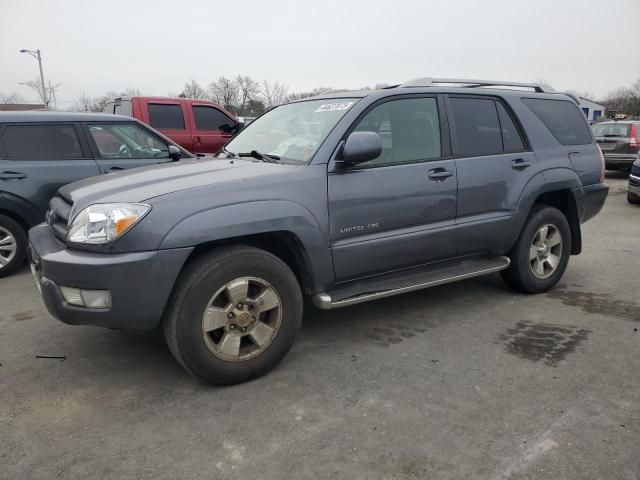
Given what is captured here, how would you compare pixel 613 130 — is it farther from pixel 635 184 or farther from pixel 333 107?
pixel 333 107

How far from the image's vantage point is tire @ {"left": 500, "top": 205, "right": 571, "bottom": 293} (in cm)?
448

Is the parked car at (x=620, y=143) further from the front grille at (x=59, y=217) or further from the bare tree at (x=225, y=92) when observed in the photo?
the bare tree at (x=225, y=92)

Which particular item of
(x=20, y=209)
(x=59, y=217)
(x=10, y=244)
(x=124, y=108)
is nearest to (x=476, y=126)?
(x=59, y=217)

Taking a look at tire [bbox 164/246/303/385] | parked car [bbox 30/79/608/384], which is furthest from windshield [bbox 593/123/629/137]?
tire [bbox 164/246/303/385]

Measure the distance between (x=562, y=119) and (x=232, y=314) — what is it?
12.0 feet

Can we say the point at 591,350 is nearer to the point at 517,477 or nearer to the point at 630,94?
Answer: the point at 517,477

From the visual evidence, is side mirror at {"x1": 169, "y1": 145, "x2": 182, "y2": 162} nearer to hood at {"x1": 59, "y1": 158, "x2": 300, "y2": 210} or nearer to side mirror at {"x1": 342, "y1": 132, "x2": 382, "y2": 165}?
hood at {"x1": 59, "y1": 158, "x2": 300, "y2": 210}

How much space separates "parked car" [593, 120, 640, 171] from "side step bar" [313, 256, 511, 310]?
433 inches

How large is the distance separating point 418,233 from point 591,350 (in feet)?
4.69

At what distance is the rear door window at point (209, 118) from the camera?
976cm

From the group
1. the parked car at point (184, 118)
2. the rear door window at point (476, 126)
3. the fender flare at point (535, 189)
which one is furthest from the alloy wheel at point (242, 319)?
the parked car at point (184, 118)

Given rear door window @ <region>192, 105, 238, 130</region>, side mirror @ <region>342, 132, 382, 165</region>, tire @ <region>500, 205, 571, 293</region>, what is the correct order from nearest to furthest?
1. side mirror @ <region>342, 132, 382, 165</region>
2. tire @ <region>500, 205, 571, 293</region>
3. rear door window @ <region>192, 105, 238, 130</region>

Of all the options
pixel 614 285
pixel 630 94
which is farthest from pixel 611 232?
pixel 630 94

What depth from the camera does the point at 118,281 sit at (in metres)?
2.70
